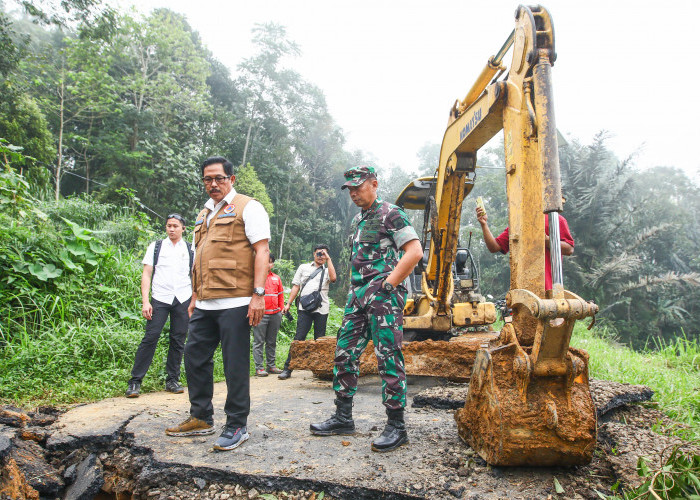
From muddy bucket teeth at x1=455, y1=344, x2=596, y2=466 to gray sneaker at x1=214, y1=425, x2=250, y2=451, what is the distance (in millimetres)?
1505

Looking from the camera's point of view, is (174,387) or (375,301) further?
(174,387)

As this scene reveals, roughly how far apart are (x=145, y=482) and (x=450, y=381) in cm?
302

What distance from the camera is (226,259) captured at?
289 centimetres

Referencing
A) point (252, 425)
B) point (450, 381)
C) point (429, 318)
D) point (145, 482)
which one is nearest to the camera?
point (145, 482)

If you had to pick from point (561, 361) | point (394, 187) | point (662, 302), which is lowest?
point (662, 302)

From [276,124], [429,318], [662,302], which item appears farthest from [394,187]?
[429,318]

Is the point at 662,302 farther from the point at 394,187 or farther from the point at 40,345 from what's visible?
the point at 394,187

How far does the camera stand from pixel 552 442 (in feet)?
7.30

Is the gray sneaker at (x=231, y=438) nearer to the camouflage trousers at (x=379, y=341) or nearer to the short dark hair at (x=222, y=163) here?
the camouflage trousers at (x=379, y=341)

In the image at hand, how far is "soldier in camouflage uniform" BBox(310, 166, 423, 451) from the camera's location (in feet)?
9.30

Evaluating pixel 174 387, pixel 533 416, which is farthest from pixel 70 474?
pixel 533 416

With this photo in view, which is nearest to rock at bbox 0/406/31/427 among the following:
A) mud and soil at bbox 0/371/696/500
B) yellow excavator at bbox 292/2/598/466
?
mud and soil at bbox 0/371/696/500

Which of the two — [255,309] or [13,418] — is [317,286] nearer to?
[255,309]

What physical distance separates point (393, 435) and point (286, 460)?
2.22ft
